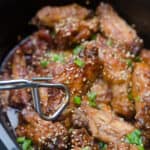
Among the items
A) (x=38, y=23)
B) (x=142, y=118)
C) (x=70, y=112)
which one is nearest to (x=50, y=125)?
(x=70, y=112)

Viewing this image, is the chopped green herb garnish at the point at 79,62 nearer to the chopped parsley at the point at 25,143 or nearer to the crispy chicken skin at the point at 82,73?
the crispy chicken skin at the point at 82,73

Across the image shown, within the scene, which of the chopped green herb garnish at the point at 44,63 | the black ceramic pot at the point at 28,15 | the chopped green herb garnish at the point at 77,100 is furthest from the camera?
the black ceramic pot at the point at 28,15

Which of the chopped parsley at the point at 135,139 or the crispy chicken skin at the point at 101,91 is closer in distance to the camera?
the chopped parsley at the point at 135,139

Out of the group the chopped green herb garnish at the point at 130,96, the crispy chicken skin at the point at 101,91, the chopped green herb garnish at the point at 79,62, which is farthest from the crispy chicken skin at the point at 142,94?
the chopped green herb garnish at the point at 79,62

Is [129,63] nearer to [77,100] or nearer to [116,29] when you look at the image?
[116,29]

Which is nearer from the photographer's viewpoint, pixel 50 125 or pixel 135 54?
pixel 50 125

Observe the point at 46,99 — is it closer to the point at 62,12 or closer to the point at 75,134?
the point at 75,134
